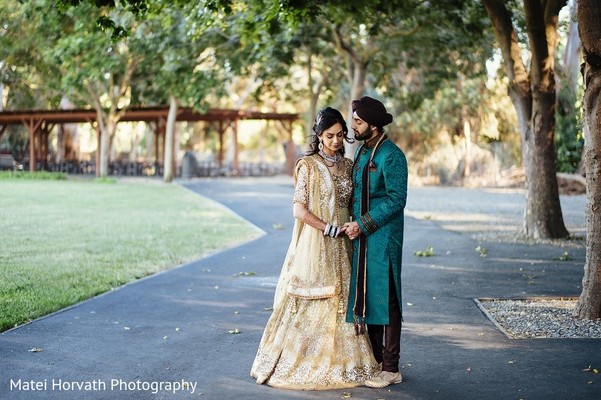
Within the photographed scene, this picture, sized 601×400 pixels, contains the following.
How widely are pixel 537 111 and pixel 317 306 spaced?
32.7 feet

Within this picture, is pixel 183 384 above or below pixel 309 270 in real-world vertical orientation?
below

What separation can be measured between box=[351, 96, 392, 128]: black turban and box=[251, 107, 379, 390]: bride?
5.9 inches

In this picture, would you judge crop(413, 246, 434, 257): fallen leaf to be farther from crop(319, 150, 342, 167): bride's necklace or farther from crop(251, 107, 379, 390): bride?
crop(319, 150, 342, 167): bride's necklace

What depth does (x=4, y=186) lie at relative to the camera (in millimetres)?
31359

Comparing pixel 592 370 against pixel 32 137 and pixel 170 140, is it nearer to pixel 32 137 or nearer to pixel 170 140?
pixel 170 140

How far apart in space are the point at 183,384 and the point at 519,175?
101 feet

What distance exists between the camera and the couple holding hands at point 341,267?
531 cm

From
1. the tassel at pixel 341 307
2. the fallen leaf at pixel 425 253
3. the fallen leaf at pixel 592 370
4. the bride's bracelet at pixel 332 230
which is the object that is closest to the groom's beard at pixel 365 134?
the bride's bracelet at pixel 332 230

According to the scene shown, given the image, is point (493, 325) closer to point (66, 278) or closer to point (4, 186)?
point (66, 278)

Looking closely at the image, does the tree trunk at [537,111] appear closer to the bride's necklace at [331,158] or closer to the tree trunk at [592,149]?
the tree trunk at [592,149]

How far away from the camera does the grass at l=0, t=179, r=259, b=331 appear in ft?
29.9

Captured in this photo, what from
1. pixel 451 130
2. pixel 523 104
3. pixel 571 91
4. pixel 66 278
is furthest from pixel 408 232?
pixel 451 130

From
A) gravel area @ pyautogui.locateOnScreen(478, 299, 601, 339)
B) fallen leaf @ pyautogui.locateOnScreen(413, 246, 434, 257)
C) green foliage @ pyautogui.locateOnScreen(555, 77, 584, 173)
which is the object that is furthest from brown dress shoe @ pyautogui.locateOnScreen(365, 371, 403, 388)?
green foliage @ pyautogui.locateOnScreen(555, 77, 584, 173)

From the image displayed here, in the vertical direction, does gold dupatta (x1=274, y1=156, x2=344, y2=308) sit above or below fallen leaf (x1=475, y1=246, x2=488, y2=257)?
above
